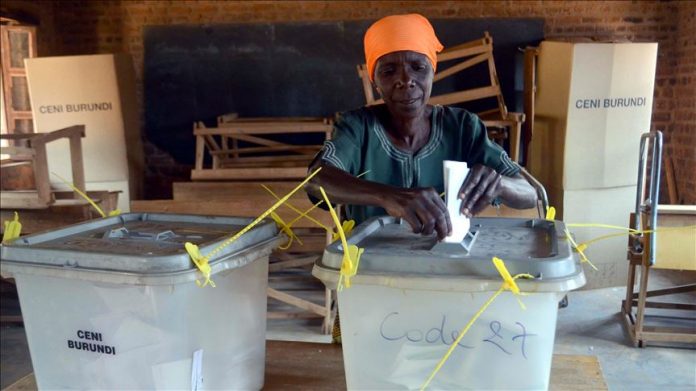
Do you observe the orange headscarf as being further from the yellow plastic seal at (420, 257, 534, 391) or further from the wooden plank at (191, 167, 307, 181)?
the wooden plank at (191, 167, 307, 181)

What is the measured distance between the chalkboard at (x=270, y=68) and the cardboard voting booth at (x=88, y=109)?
559 millimetres

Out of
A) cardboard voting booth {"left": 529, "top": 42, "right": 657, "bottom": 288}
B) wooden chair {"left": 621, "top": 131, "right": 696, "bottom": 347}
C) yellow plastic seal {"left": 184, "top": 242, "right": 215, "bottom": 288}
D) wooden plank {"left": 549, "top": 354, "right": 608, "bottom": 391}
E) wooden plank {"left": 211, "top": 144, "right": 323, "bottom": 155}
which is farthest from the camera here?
wooden plank {"left": 211, "top": 144, "right": 323, "bottom": 155}

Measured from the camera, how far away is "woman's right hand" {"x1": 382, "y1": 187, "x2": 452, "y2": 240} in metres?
1.02

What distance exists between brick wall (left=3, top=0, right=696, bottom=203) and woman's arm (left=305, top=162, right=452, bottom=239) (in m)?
Answer: 4.34

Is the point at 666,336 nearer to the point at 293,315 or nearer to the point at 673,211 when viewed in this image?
the point at 673,211

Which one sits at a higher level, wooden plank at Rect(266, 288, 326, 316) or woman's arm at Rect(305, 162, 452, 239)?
woman's arm at Rect(305, 162, 452, 239)

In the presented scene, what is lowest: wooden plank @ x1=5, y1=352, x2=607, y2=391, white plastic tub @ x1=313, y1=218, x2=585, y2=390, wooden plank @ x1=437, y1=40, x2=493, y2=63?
wooden plank @ x1=5, y1=352, x2=607, y2=391

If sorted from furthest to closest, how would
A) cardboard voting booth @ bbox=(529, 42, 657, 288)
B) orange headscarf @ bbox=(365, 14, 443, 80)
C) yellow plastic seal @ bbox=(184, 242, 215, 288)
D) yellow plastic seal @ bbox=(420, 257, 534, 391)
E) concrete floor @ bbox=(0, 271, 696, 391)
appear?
cardboard voting booth @ bbox=(529, 42, 657, 288) < concrete floor @ bbox=(0, 271, 696, 391) < orange headscarf @ bbox=(365, 14, 443, 80) < yellow plastic seal @ bbox=(184, 242, 215, 288) < yellow plastic seal @ bbox=(420, 257, 534, 391)

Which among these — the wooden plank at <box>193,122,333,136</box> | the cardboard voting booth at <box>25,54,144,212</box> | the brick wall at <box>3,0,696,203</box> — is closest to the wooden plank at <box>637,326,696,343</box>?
the brick wall at <box>3,0,696,203</box>

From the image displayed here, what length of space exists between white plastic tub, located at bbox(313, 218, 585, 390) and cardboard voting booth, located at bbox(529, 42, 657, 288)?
3620 millimetres

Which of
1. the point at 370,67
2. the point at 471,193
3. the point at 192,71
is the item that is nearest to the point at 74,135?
the point at 192,71

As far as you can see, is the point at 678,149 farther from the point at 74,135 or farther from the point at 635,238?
the point at 74,135

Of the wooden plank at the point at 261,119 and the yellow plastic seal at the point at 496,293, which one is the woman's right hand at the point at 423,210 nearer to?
the yellow plastic seal at the point at 496,293

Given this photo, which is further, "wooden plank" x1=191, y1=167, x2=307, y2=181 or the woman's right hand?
"wooden plank" x1=191, y1=167, x2=307, y2=181
